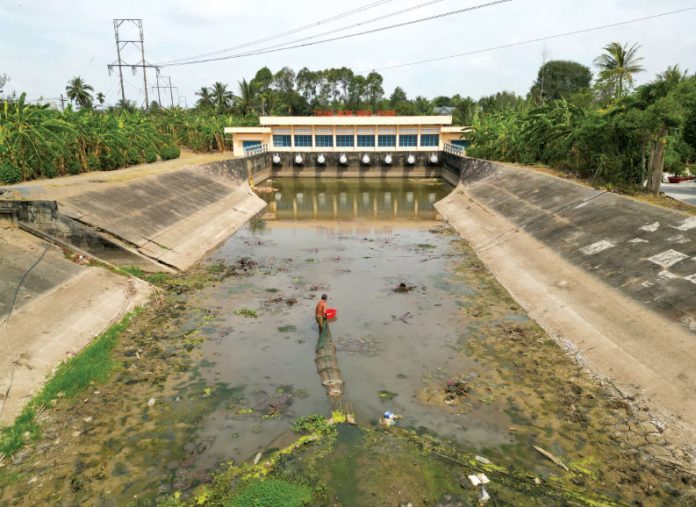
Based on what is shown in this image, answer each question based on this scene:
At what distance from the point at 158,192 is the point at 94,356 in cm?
2175

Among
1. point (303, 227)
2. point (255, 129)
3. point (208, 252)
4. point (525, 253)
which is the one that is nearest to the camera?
point (525, 253)

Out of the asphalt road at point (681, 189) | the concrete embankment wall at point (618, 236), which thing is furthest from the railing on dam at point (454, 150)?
the concrete embankment wall at point (618, 236)

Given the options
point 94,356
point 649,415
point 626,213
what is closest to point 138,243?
point 94,356

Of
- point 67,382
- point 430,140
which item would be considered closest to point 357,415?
point 67,382

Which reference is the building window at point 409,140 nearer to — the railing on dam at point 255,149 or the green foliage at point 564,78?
the railing on dam at point 255,149

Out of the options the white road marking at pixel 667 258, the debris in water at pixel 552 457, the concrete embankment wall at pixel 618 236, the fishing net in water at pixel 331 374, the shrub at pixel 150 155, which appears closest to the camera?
the debris in water at pixel 552 457

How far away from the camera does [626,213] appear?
23438 millimetres

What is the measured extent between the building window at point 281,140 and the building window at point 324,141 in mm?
4137

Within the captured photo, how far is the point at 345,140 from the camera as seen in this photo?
227 feet

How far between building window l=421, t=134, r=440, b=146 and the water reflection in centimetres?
682

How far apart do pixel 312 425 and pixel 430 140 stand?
6305 centimetres

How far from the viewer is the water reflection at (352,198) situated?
43.7 meters

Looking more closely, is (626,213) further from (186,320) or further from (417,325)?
(186,320)

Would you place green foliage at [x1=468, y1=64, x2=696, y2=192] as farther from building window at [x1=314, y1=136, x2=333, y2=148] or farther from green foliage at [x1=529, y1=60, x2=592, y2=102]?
green foliage at [x1=529, y1=60, x2=592, y2=102]
